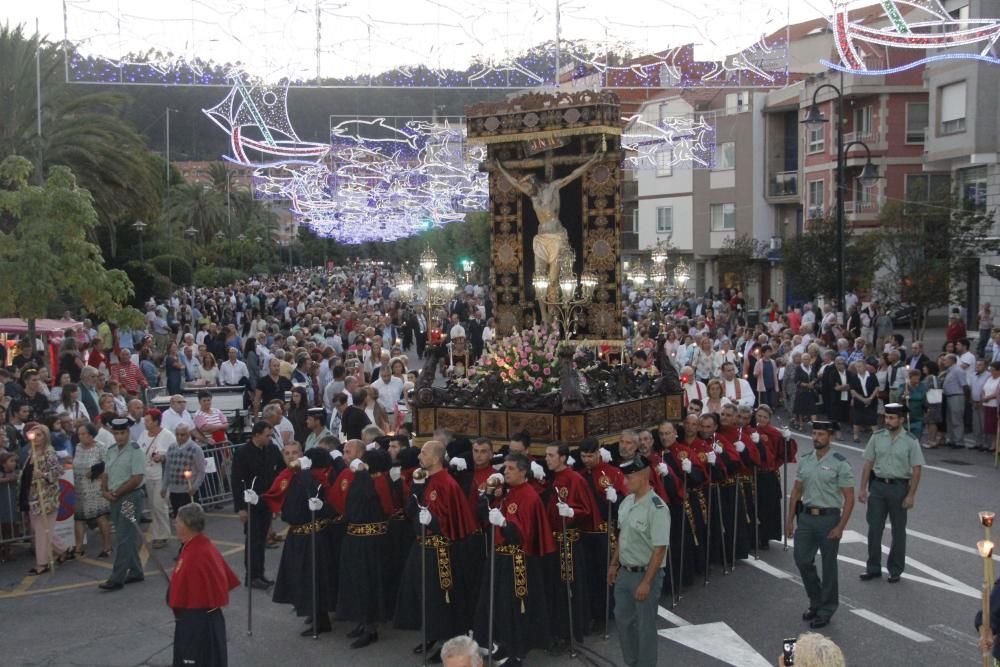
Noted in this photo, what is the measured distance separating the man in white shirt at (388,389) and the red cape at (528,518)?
750 centimetres

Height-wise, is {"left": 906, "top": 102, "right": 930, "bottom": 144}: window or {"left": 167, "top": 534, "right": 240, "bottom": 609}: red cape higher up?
{"left": 906, "top": 102, "right": 930, "bottom": 144}: window

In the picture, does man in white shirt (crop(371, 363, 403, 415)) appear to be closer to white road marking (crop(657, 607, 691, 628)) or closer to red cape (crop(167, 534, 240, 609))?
white road marking (crop(657, 607, 691, 628))

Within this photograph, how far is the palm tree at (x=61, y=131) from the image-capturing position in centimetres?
2898

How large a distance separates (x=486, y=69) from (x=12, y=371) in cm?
1012

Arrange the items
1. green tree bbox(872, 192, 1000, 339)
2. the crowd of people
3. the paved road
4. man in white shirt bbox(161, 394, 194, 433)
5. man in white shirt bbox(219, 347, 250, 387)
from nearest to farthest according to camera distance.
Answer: the crowd of people → the paved road → man in white shirt bbox(161, 394, 194, 433) → man in white shirt bbox(219, 347, 250, 387) → green tree bbox(872, 192, 1000, 339)

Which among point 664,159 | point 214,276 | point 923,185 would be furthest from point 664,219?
point 214,276

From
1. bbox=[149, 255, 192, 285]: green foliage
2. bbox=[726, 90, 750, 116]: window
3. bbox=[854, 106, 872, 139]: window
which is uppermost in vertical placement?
bbox=[726, 90, 750, 116]: window

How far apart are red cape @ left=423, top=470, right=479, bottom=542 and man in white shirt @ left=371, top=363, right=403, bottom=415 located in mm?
7163

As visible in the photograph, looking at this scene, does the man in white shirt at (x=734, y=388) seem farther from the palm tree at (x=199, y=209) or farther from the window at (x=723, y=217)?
the palm tree at (x=199, y=209)

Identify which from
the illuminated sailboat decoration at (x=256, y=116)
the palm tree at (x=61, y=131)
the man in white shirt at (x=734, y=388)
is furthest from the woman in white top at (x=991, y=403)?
the palm tree at (x=61, y=131)

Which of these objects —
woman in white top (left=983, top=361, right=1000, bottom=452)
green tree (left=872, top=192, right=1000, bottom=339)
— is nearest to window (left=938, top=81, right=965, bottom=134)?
green tree (left=872, top=192, right=1000, bottom=339)

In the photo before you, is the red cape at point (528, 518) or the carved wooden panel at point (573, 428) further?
the carved wooden panel at point (573, 428)

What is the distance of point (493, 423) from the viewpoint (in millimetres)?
11961

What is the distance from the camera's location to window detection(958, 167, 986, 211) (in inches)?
1144
